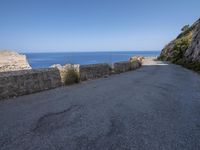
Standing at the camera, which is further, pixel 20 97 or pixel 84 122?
pixel 20 97

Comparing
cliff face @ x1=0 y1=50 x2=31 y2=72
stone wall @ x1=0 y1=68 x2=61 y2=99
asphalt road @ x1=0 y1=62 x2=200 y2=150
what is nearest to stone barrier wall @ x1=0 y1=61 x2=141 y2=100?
stone wall @ x1=0 y1=68 x2=61 y2=99

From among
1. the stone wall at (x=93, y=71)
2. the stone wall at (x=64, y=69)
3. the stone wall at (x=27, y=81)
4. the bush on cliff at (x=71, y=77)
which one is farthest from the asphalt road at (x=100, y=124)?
the stone wall at (x=93, y=71)

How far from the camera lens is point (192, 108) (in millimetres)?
6281

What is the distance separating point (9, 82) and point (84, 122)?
14.3ft

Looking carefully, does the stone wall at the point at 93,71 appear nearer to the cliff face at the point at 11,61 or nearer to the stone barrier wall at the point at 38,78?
the stone barrier wall at the point at 38,78

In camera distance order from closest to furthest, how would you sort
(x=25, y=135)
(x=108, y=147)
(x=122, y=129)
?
(x=108, y=147) < (x=25, y=135) < (x=122, y=129)

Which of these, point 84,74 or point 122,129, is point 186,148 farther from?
point 84,74

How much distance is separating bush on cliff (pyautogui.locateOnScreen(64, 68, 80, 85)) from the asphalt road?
3.63 m

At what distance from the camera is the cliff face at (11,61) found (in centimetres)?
1986

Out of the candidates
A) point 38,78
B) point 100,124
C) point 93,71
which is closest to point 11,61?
point 93,71

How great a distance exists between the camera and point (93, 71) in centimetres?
1370

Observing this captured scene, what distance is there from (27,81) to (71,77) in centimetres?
301

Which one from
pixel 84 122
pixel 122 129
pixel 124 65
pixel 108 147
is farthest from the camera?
pixel 124 65

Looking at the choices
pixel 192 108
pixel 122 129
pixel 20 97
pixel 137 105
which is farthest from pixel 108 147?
pixel 20 97
